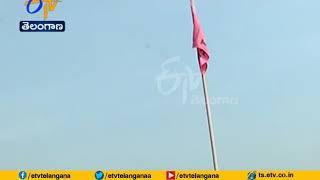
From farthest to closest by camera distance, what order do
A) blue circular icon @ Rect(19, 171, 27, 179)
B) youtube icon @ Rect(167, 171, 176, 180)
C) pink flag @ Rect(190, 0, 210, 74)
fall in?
pink flag @ Rect(190, 0, 210, 74) → blue circular icon @ Rect(19, 171, 27, 179) → youtube icon @ Rect(167, 171, 176, 180)

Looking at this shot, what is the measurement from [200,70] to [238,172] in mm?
9837

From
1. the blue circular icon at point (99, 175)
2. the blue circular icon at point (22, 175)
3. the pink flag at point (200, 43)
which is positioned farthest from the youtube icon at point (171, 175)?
the pink flag at point (200, 43)

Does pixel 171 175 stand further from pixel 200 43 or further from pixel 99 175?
pixel 200 43

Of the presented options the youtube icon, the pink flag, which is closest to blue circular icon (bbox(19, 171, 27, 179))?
the youtube icon

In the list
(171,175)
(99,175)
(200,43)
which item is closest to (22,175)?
(99,175)

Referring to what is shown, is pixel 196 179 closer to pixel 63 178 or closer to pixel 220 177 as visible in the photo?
pixel 220 177

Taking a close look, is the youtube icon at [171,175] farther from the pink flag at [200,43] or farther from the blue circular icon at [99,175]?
the pink flag at [200,43]

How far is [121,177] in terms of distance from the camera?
83.3 ft

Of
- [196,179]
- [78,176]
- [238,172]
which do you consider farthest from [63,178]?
[238,172]

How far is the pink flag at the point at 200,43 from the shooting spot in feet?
113

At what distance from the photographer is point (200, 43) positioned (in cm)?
3509

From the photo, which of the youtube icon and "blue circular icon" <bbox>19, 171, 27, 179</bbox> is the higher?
"blue circular icon" <bbox>19, 171, 27, 179</bbox>

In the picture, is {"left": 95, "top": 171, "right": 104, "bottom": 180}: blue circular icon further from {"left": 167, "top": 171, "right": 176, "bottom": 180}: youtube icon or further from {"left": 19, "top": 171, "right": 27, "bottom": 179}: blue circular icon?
{"left": 19, "top": 171, "right": 27, "bottom": 179}: blue circular icon

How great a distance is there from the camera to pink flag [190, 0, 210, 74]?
113 feet
